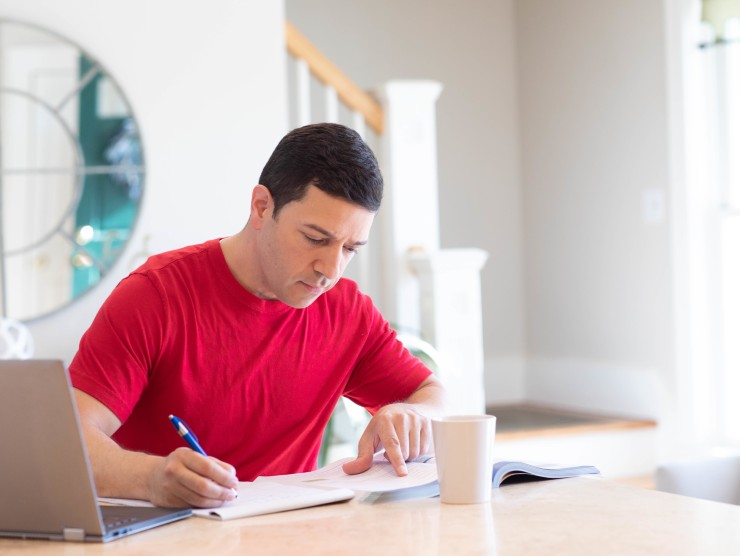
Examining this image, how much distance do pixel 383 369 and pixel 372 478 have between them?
45 cm

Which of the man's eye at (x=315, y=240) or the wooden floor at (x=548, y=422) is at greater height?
the man's eye at (x=315, y=240)

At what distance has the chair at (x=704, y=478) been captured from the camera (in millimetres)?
1865

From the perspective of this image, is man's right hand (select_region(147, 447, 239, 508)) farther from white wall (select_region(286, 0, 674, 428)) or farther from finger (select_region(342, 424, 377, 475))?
white wall (select_region(286, 0, 674, 428))

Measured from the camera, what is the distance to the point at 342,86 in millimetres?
3658

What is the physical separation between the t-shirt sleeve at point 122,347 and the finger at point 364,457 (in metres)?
0.35

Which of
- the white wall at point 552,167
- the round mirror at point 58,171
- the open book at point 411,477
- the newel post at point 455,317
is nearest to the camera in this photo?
the open book at point 411,477

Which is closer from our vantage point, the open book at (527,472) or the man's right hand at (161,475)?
the man's right hand at (161,475)

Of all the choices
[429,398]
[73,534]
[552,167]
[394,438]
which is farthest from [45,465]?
[552,167]

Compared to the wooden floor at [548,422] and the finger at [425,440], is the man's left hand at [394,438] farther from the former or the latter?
the wooden floor at [548,422]

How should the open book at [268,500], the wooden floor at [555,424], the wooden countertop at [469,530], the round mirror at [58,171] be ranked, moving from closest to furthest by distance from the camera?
the wooden countertop at [469,530] → the open book at [268,500] → the round mirror at [58,171] → the wooden floor at [555,424]

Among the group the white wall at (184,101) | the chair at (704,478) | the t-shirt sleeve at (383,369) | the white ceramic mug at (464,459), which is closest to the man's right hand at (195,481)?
the white ceramic mug at (464,459)

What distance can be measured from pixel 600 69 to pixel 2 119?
8.36 feet

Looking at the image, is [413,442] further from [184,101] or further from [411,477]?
[184,101]

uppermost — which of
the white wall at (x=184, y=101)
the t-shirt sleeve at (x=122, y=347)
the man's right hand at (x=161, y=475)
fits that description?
the white wall at (x=184, y=101)
